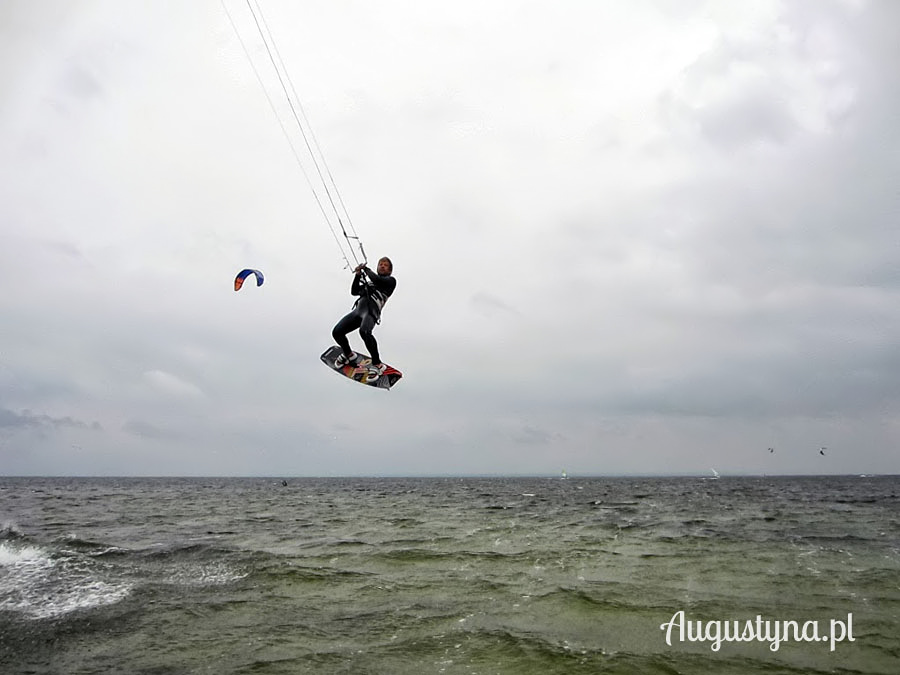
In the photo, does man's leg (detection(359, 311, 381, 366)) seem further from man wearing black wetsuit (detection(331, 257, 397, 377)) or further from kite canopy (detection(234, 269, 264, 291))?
kite canopy (detection(234, 269, 264, 291))

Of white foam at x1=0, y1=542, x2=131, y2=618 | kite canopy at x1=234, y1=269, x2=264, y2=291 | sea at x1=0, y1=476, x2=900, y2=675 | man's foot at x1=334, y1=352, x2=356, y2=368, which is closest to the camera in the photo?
sea at x1=0, y1=476, x2=900, y2=675

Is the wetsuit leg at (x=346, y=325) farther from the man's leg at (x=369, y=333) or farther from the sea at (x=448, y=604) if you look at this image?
the sea at (x=448, y=604)

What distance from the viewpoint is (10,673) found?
9.73 meters

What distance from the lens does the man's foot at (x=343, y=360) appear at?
1307 centimetres

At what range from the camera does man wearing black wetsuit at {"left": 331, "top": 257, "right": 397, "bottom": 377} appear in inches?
466

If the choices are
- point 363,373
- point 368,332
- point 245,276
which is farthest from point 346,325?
point 245,276

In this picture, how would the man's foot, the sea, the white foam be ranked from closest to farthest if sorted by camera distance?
the sea
the man's foot
the white foam

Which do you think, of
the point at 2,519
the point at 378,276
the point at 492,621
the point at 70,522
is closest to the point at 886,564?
the point at 492,621

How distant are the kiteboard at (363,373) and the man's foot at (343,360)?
0.05 metres

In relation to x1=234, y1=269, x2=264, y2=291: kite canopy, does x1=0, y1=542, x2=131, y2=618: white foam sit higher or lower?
lower

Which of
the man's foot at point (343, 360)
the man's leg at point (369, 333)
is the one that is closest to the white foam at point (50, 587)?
the man's foot at point (343, 360)

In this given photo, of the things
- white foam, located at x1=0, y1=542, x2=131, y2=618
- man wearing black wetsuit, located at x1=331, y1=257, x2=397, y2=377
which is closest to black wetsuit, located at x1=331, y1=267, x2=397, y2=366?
man wearing black wetsuit, located at x1=331, y1=257, x2=397, y2=377

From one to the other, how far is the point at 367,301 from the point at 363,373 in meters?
1.88

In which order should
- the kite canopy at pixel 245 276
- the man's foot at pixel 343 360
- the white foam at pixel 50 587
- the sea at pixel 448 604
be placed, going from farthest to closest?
the white foam at pixel 50 587 → the man's foot at pixel 343 360 → the kite canopy at pixel 245 276 → the sea at pixel 448 604
